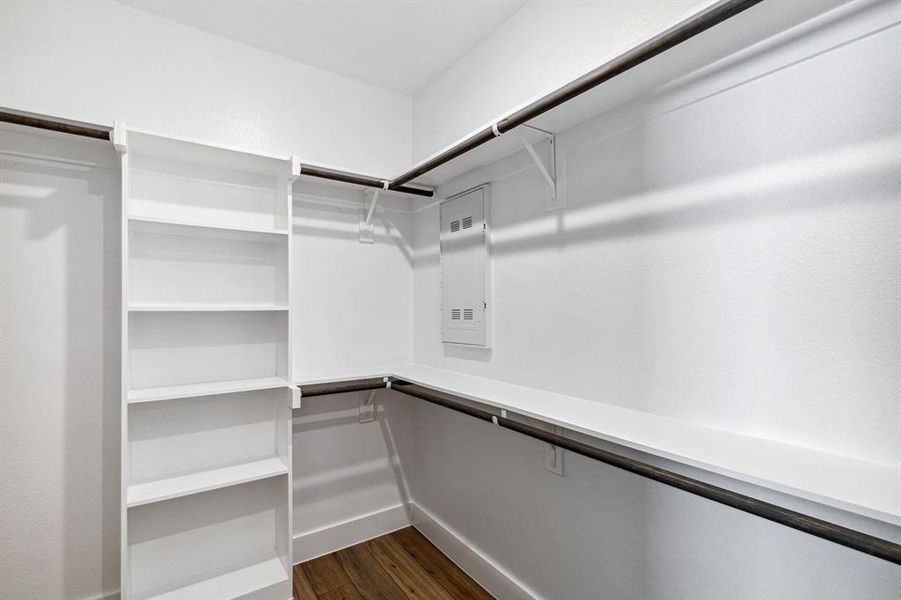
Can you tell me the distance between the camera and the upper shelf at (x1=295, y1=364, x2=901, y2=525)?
2.49 feet

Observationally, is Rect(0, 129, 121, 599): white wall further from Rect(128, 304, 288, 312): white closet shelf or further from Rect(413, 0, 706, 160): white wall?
Rect(413, 0, 706, 160): white wall

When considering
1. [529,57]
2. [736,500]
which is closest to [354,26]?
[529,57]

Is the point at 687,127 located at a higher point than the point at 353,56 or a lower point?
lower

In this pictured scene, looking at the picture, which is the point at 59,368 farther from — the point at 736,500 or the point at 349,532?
the point at 736,500

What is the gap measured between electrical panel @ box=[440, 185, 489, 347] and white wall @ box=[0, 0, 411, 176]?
2.24 ft

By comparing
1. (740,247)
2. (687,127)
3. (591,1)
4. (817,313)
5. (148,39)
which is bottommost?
(817,313)

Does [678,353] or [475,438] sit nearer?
[678,353]

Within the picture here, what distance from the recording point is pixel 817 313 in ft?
3.25

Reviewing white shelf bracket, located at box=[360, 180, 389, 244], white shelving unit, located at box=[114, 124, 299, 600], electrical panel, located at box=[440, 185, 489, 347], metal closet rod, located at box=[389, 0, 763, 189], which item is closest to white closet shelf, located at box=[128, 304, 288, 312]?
white shelving unit, located at box=[114, 124, 299, 600]

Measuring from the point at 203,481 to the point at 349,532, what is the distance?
2.99 feet

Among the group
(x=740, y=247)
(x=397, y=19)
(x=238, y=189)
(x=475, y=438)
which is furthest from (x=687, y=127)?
(x=238, y=189)

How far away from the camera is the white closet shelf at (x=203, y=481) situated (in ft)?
5.49

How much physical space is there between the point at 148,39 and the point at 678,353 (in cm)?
251

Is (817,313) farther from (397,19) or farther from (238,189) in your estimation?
(238,189)
